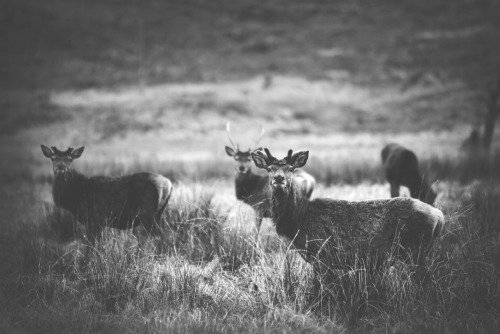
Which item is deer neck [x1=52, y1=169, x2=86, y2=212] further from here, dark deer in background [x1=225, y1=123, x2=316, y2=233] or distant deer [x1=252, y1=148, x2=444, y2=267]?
distant deer [x1=252, y1=148, x2=444, y2=267]

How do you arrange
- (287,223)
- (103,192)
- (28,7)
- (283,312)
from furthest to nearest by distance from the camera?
(28,7), (103,192), (287,223), (283,312)

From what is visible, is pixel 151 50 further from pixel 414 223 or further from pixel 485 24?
pixel 414 223

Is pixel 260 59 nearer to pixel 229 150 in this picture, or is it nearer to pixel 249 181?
pixel 229 150

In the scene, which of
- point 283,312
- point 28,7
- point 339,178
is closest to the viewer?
point 283,312

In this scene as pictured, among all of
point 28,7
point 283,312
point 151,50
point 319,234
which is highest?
point 28,7

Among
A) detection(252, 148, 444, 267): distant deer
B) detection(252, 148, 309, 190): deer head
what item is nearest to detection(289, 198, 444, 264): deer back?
detection(252, 148, 444, 267): distant deer

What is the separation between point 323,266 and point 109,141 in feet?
→ 72.2

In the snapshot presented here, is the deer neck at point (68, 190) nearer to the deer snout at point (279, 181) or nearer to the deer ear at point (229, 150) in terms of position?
the deer ear at point (229, 150)

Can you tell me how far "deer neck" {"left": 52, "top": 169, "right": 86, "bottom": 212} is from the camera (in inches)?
261

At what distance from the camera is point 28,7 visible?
42.0m

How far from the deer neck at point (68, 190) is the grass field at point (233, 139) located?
1.46 feet

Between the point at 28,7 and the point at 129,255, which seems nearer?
the point at 129,255

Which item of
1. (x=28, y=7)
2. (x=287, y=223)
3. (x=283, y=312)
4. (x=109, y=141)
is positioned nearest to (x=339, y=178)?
(x=287, y=223)

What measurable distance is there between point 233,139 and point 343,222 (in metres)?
21.8
